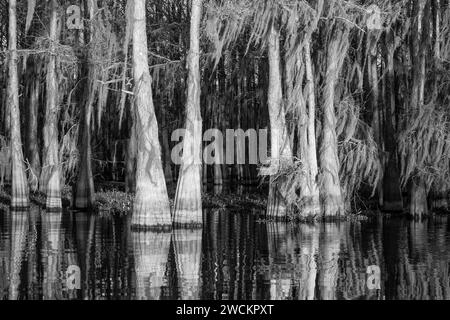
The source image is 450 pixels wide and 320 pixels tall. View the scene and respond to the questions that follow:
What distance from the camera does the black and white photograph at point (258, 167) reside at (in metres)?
15.5

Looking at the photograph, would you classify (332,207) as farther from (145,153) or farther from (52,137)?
(52,137)

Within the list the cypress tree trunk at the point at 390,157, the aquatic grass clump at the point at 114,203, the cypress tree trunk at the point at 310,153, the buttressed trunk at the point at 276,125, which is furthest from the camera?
the aquatic grass clump at the point at 114,203

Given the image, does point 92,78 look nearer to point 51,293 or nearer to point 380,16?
point 380,16

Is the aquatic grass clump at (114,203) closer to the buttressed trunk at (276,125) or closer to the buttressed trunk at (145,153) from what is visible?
the buttressed trunk at (276,125)

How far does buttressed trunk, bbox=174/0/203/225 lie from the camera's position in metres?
23.6

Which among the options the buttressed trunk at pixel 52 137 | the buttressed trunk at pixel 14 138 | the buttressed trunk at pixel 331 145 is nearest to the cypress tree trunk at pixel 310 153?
the buttressed trunk at pixel 331 145

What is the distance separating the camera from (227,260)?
18.2m

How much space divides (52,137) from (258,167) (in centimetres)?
924

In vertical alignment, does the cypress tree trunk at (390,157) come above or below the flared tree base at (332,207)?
above

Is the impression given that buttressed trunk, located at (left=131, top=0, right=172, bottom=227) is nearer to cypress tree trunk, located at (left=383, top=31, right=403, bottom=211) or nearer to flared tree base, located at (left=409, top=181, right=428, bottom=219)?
flared tree base, located at (left=409, top=181, right=428, bottom=219)

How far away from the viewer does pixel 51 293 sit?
1388 centimetres

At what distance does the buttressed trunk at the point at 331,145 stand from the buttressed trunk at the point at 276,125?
4.02 ft

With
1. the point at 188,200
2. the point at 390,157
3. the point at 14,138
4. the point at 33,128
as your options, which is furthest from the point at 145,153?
the point at 33,128
